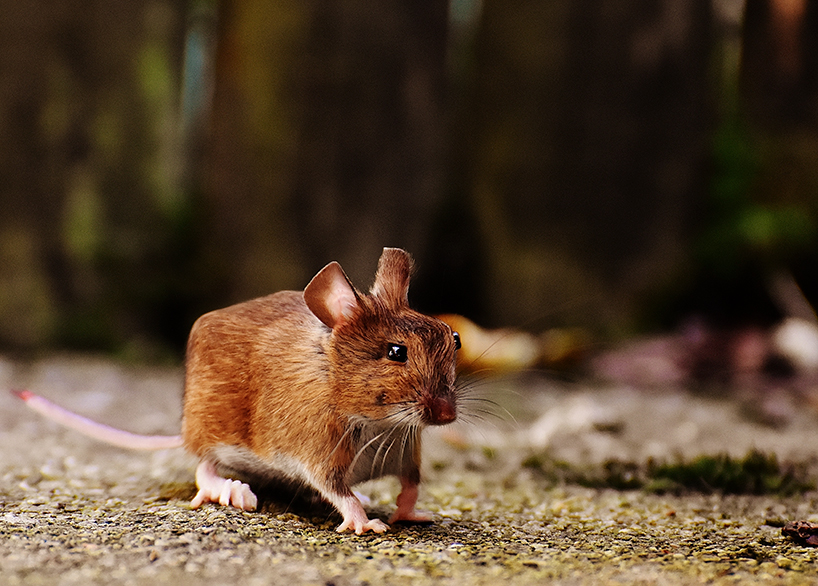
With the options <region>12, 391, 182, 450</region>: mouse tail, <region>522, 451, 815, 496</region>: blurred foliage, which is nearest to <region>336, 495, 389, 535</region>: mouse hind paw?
<region>12, 391, 182, 450</region>: mouse tail

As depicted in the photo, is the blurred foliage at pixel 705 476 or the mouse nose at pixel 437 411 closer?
the mouse nose at pixel 437 411

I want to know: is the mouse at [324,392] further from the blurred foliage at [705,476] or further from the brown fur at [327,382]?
the blurred foliage at [705,476]

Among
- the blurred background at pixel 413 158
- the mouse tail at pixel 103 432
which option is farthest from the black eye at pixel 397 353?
the blurred background at pixel 413 158

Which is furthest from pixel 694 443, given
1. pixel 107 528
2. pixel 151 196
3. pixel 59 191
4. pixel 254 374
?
pixel 59 191

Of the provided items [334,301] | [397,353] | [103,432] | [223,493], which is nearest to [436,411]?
[397,353]

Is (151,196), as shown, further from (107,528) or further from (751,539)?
(751,539)

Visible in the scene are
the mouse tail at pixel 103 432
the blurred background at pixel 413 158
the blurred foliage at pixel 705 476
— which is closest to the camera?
the mouse tail at pixel 103 432

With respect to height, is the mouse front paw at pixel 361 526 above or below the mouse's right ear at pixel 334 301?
below

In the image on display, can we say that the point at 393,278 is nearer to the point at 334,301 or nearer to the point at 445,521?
the point at 334,301
